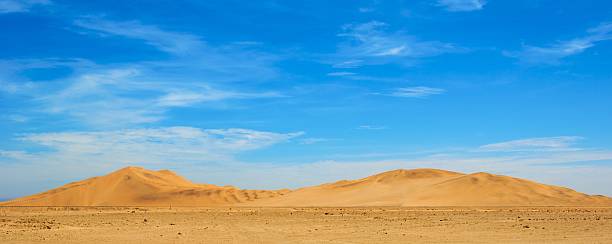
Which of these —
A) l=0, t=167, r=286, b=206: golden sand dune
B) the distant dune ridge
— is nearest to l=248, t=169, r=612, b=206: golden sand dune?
the distant dune ridge

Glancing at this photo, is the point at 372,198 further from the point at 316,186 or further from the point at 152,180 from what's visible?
the point at 152,180

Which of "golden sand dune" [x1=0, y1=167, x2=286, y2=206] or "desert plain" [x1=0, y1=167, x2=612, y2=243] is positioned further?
"golden sand dune" [x1=0, y1=167, x2=286, y2=206]

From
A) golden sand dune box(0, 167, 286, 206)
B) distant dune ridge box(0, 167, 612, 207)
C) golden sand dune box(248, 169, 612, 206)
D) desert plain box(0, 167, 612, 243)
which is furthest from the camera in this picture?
golden sand dune box(0, 167, 286, 206)

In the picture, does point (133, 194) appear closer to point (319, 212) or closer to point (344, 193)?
point (344, 193)

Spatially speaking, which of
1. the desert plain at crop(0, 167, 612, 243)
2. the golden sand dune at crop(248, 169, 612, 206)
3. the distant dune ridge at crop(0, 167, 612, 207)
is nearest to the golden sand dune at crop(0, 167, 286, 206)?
the distant dune ridge at crop(0, 167, 612, 207)

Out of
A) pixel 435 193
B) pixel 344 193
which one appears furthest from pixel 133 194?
pixel 435 193

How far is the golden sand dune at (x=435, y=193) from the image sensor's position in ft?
211

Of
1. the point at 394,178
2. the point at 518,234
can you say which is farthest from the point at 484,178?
the point at 518,234

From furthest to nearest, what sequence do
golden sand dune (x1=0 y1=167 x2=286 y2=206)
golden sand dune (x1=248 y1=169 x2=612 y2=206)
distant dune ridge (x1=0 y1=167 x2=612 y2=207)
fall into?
golden sand dune (x1=0 y1=167 x2=286 y2=206)
distant dune ridge (x1=0 y1=167 x2=612 y2=207)
golden sand dune (x1=248 y1=169 x2=612 y2=206)

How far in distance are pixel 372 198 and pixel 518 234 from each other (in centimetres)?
4619

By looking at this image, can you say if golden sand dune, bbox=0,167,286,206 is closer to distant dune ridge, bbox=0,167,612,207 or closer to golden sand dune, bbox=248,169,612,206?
distant dune ridge, bbox=0,167,612,207

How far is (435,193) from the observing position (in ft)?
228

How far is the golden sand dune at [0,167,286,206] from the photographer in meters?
70.1

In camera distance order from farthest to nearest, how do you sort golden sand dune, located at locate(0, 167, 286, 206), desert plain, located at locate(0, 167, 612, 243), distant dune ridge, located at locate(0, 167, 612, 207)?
golden sand dune, located at locate(0, 167, 286, 206)
distant dune ridge, located at locate(0, 167, 612, 207)
desert plain, located at locate(0, 167, 612, 243)
